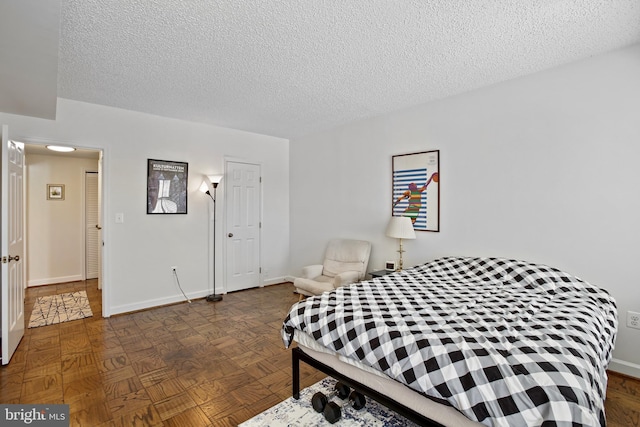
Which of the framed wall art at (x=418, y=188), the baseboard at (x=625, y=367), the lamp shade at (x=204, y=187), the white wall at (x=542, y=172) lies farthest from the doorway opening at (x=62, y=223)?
the baseboard at (x=625, y=367)

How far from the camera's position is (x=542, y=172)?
9.34ft

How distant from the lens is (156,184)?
4.16 metres

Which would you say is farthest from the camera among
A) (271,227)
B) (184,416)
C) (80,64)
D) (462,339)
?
(271,227)

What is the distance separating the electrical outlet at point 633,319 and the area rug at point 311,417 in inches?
75.0

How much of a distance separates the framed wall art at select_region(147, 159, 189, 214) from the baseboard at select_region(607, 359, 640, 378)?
186 inches

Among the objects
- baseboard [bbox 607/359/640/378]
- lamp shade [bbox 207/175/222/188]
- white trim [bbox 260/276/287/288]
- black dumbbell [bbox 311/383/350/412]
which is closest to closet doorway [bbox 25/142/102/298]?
lamp shade [bbox 207/175/222/188]

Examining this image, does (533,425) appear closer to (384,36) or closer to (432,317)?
(432,317)

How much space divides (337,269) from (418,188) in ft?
5.01

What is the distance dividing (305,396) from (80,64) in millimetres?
3165

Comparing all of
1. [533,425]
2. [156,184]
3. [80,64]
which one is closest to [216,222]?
[156,184]

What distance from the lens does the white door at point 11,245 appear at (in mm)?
2580

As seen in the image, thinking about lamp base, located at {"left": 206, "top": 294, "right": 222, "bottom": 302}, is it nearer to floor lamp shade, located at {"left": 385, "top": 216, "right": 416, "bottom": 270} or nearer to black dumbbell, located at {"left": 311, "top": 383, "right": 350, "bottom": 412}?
floor lamp shade, located at {"left": 385, "top": 216, "right": 416, "bottom": 270}

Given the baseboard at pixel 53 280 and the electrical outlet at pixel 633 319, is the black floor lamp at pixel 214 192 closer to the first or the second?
the baseboard at pixel 53 280

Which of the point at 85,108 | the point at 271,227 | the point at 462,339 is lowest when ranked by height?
the point at 462,339
